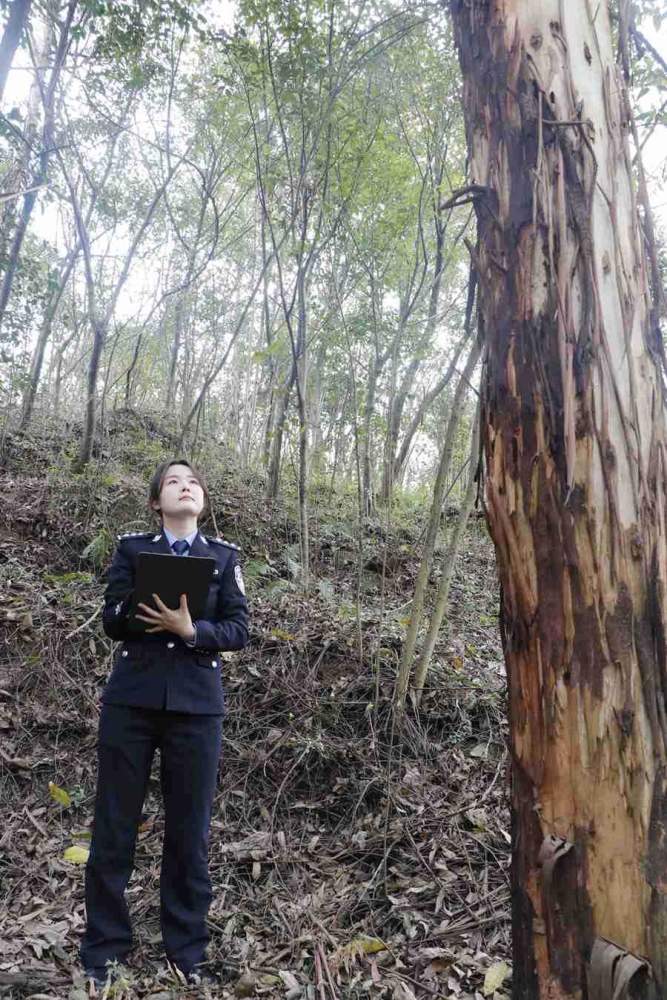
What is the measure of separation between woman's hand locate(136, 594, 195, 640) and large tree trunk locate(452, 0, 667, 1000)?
1.46 meters

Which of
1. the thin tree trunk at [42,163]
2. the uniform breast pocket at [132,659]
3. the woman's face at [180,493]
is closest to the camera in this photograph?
the uniform breast pocket at [132,659]

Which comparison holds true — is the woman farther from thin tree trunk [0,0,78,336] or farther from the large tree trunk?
thin tree trunk [0,0,78,336]

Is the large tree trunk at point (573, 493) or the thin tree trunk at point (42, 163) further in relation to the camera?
the thin tree trunk at point (42, 163)

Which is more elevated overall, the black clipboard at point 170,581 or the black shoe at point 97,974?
the black clipboard at point 170,581

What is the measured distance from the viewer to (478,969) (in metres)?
2.76

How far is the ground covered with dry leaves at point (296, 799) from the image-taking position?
113 inches

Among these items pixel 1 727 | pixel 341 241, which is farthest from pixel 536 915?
pixel 341 241

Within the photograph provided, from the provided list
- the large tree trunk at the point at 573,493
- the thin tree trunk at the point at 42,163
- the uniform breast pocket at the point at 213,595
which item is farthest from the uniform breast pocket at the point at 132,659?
the thin tree trunk at the point at 42,163

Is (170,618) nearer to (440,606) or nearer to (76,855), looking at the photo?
(76,855)

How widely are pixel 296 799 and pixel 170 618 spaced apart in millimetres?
1886

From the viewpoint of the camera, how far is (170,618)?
2.77 meters

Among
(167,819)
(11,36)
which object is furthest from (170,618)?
(11,36)

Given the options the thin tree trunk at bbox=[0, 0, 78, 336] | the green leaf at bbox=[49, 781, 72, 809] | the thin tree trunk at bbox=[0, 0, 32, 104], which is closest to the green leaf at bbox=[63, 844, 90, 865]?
the green leaf at bbox=[49, 781, 72, 809]

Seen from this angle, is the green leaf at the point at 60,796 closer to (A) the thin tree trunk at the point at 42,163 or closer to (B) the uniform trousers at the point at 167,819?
(B) the uniform trousers at the point at 167,819
